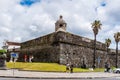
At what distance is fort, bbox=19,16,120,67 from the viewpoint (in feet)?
158

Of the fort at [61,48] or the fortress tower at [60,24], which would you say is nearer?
the fort at [61,48]

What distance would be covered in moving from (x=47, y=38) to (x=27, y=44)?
29.9ft

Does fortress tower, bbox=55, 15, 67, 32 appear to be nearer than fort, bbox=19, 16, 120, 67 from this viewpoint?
No

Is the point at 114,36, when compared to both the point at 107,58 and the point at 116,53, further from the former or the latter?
the point at 107,58

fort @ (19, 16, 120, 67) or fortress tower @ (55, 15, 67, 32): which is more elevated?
fortress tower @ (55, 15, 67, 32)

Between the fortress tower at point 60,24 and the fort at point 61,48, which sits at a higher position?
the fortress tower at point 60,24

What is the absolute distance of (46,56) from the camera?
50.2m

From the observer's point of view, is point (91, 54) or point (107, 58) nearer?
point (91, 54)

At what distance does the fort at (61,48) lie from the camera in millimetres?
48188

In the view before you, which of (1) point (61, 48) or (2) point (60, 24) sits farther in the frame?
(2) point (60, 24)

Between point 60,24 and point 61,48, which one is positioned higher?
point 60,24

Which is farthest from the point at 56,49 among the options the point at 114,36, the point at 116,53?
the point at 114,36

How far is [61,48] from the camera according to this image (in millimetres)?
47938

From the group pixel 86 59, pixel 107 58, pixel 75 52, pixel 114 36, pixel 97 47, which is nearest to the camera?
pixel 75 52
